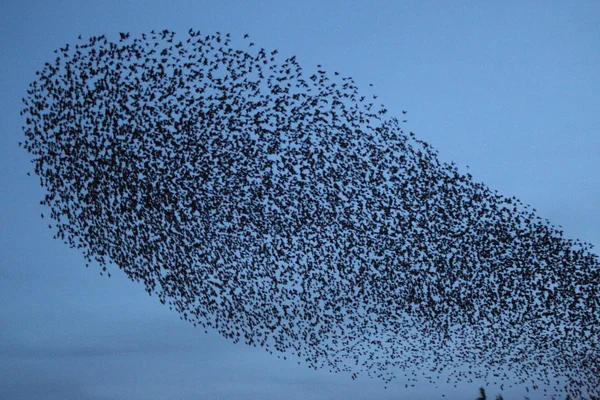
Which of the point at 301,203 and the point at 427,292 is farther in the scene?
the point at 427,292

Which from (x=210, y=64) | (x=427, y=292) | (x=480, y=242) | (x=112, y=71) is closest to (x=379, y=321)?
(x=427, y=292)

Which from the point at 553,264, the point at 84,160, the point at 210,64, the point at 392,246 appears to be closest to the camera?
the point at 210,64

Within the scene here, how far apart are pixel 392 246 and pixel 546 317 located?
31.8ft

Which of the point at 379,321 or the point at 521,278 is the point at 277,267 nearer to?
the point at 379,321

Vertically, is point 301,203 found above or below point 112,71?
below

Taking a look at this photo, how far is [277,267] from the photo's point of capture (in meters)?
28.9

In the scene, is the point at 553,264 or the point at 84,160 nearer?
the point at 84,160

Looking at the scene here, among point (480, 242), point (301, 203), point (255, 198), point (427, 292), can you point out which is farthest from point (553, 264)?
point (255, 198)

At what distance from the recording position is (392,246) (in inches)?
1183

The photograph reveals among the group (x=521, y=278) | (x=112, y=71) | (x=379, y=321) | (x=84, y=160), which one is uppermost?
(x=112, y=71)

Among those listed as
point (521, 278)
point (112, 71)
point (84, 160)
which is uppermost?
point (112, 71)

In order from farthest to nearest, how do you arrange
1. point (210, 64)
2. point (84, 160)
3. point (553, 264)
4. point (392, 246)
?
point (553, 264)
point (392, 246)
point (84, 160)
point (210, 64)

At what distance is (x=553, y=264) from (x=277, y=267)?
1442 cm

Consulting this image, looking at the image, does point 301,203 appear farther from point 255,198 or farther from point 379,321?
point 379,321
